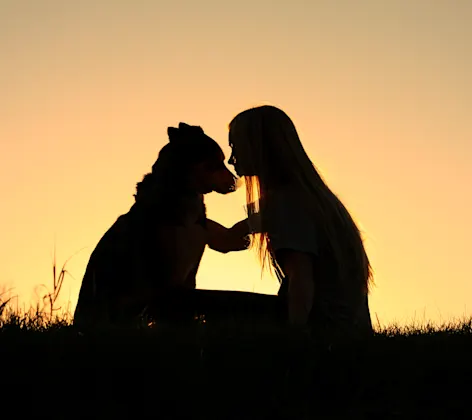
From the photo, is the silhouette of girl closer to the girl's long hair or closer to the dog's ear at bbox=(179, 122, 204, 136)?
the girl's long hair

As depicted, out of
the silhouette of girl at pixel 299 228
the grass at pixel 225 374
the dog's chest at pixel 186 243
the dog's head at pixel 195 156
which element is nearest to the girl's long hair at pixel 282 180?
the silhouette of girl at pixel 299 228

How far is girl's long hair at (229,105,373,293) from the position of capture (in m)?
5.54

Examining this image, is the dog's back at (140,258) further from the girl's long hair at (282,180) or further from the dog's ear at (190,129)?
the girl's long hair at (282,180)

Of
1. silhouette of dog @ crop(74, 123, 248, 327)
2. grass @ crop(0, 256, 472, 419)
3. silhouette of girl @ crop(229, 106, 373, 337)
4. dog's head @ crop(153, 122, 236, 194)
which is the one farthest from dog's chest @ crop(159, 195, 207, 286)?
grass @ crop(0, 256, 472, 419)

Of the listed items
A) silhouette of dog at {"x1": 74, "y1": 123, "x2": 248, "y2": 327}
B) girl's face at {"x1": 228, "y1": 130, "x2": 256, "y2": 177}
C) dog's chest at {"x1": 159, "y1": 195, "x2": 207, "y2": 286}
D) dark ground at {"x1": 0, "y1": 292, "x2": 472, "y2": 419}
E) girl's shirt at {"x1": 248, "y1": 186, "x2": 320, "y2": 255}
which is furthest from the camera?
dog's chest at {"x1": 159, "y1": 195, "x2": 207, "y2": 286}

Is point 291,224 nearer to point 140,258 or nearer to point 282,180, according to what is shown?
point 282,180

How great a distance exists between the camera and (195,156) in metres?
7.04

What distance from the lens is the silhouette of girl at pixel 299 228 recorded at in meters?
5.34

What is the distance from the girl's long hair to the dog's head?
1.26 metres

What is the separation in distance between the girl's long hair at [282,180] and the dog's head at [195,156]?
4.15ft

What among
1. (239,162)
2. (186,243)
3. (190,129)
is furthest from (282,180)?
(190,129)

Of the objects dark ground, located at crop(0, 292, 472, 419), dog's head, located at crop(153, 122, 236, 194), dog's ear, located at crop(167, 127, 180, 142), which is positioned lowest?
dark ground, located at crop(0, 292, 472, 419)

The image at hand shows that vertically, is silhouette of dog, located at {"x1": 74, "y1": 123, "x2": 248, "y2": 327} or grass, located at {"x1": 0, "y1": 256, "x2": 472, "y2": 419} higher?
silhouette of dog, located at {"x1": 74, "y1": 123, "x2": 248, "y2": 327}

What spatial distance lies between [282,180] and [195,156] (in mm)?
1582
